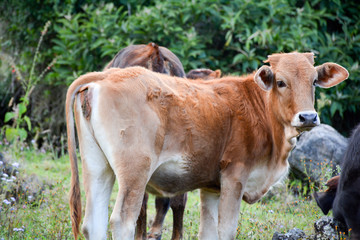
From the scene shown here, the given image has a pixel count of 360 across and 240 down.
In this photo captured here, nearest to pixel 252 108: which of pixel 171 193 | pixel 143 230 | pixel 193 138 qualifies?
pixel 193 138

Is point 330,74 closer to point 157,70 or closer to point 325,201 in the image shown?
point 325,201

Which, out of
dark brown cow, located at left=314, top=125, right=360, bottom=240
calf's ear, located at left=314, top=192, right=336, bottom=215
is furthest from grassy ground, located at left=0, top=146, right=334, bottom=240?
dark brown cow, located at left=314, top=125, right=360, bottom=240

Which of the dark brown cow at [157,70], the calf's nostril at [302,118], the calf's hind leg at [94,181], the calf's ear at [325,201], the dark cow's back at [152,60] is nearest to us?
the calf's hind leg at [94,181]

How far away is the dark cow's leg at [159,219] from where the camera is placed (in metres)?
5.97

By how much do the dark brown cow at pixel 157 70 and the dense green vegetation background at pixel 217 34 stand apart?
2708 millimetres

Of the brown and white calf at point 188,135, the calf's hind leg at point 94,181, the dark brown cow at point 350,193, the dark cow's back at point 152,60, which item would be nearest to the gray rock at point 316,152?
the dark brown cow at point 350,193

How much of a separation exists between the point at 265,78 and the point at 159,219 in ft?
7.37

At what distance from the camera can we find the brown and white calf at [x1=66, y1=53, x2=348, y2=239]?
4070 mm

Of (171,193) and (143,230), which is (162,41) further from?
(171,193)

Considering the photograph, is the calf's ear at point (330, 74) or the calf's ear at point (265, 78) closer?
the calf's ear at point (265, 78)

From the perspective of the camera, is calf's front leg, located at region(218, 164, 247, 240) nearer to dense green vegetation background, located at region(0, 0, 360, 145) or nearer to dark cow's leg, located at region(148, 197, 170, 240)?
dark cow's leg, located at region(148, 197, 170, 240)

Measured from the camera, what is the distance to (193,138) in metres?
4.45

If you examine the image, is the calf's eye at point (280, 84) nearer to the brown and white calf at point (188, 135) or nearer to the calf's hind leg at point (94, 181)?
the brown and white calf at point (188, 135)

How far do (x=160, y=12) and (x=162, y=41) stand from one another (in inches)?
21.5
